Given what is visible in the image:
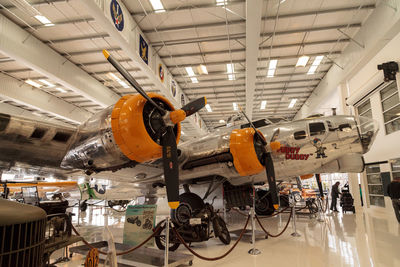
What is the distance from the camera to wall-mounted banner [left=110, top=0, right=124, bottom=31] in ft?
28.8

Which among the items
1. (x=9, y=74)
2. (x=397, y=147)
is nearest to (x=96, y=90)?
(x=9, y=74)

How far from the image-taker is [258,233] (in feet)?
24.3

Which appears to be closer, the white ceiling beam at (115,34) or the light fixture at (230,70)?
the white ceiling beam at (115,34)

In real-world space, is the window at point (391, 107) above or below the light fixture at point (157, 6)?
below

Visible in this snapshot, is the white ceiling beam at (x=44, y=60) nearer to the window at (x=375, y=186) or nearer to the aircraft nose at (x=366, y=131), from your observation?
the aircraft nose at (x=366, y=131)

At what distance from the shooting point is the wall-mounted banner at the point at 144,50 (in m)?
11.3

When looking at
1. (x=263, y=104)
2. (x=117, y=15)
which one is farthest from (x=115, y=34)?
(x=263, y=104)

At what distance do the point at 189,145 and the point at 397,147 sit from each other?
9.74m

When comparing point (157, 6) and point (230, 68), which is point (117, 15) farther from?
point (230, 68)

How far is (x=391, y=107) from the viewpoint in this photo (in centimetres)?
1188

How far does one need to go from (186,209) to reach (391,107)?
10.9 m

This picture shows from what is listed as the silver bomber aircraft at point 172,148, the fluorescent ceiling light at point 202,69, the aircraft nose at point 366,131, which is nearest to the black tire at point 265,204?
the silver bomber aircraft at point 172,148

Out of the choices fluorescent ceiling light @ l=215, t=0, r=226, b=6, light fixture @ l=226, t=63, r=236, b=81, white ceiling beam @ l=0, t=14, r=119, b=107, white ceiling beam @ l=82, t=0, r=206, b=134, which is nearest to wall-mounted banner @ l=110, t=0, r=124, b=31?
white ceiling beam @ l=82, t=0, r=206, b=134

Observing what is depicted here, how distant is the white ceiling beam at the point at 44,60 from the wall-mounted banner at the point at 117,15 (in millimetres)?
4716
